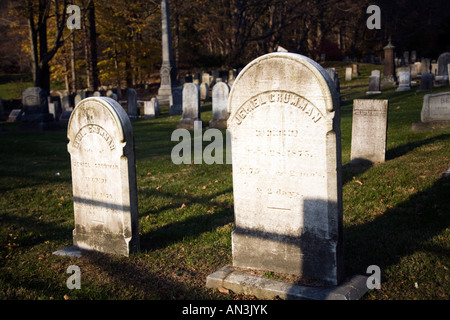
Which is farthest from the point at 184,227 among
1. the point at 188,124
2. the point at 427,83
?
the point at 427,83

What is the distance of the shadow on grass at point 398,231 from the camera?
4.64 metres

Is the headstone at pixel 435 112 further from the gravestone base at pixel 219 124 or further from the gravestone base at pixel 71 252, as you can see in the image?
the gravestone base at pixel 71 252

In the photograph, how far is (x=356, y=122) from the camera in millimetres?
8758

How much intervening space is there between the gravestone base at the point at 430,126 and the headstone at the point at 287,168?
8083 millimetres

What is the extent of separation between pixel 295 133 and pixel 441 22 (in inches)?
2211

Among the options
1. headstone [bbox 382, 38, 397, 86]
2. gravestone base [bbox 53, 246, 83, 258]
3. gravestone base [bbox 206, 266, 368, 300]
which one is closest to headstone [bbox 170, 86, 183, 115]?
headstone [bbox 382, 38, 397, 86]

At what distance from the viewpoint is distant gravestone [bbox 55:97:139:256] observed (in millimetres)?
5105

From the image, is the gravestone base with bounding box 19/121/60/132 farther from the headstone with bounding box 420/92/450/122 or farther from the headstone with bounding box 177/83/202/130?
the headstone with bounding box 420/92/450/122

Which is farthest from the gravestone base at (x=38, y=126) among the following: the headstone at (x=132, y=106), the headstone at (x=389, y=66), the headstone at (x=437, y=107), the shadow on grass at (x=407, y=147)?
the headstone at (x=389, y=66)

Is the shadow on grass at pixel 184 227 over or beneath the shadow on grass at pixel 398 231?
beneath

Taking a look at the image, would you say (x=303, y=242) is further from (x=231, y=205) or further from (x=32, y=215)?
(x=32, y=215)

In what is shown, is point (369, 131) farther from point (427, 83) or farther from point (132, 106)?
point (132, 106)
